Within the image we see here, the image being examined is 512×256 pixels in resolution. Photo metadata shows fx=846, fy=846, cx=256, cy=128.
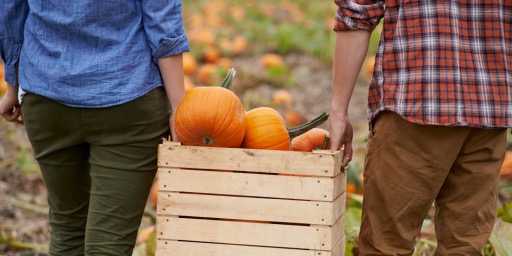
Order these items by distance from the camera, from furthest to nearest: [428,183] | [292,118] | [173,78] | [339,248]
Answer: [292,118] < [339,248] < [173,78] < [428,183]

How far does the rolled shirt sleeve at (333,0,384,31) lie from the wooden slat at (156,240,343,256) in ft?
2.51

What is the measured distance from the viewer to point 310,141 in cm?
313

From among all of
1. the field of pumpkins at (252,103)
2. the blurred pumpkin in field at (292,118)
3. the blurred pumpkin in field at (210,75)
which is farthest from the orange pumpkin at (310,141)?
the blurred pumpkin in field at (210,75)

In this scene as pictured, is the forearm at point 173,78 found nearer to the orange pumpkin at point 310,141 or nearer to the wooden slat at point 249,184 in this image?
the wooden slat at point 249,184

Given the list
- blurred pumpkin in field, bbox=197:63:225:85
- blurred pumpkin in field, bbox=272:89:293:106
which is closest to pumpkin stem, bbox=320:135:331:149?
blurred pumpkin in field, bbox=272:89:293:106

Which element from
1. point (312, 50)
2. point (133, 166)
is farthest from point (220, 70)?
point (133, 166)

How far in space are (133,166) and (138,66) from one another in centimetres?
36

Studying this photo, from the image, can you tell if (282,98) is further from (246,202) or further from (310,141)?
(246,202)

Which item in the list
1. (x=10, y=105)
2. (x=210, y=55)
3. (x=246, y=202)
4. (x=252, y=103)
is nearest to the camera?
(x=246, y=202)

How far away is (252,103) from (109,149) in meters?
3.91

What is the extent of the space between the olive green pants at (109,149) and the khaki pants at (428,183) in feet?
2.58

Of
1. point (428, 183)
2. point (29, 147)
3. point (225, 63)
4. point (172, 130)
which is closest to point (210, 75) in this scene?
point (225, 63)

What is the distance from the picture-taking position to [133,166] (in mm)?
3020

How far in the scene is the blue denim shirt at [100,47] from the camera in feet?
9.53
